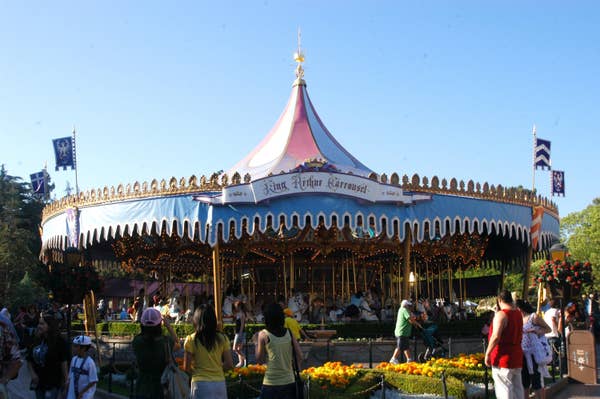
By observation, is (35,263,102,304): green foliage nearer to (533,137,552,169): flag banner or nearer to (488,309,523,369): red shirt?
(488,309,523,369): red shirt

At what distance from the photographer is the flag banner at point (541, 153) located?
85.7 ft

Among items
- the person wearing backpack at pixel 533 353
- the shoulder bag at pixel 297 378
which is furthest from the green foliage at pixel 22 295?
the shoulder bag at pixel 297 378

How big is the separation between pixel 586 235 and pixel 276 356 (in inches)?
2121

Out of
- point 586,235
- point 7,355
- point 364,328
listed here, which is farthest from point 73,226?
point 586,235

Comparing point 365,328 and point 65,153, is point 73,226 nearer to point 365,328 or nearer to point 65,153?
point 65,153

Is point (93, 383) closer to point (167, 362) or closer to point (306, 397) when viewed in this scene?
point (167, 362)

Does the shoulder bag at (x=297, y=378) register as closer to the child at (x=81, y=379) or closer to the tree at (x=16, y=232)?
the child at (x=81, y=379)

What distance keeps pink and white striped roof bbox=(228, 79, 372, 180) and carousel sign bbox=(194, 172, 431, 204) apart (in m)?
3.23

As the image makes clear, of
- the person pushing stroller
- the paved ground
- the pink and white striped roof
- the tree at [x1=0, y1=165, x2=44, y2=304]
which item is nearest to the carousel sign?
the pink and white striped roof

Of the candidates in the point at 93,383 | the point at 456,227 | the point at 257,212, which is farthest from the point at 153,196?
the point at 93,383

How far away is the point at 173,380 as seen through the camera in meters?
6.95

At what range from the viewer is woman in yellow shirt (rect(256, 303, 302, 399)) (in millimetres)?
7340

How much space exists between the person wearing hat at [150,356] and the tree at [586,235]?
155ft

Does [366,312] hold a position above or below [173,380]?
below
